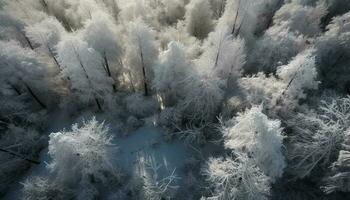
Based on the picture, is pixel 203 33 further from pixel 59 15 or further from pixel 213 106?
pixel 59 15

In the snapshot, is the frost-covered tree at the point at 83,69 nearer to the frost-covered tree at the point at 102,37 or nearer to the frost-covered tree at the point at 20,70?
the frost-covered tree at the point at 102,37

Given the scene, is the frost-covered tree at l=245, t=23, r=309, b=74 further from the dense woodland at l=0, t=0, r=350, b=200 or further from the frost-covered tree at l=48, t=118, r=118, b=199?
the frost-covered tree at l=48, t=118, r=118, b=199

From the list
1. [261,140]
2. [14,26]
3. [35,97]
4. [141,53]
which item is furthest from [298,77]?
[14,26]

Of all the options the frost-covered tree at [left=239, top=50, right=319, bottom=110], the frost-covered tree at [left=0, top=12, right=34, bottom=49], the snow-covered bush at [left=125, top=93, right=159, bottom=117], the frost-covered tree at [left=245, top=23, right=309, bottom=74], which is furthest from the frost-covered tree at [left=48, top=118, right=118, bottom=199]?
the frost-covered tree at [left=245, top=23, right=309, bottom=74]

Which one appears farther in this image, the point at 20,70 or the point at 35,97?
the point at 35,97

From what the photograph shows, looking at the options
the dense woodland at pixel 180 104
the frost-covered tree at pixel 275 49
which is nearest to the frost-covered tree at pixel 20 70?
the dense woodland at pixel 180 104

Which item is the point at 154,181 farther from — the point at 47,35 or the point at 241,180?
the point at 47,35
